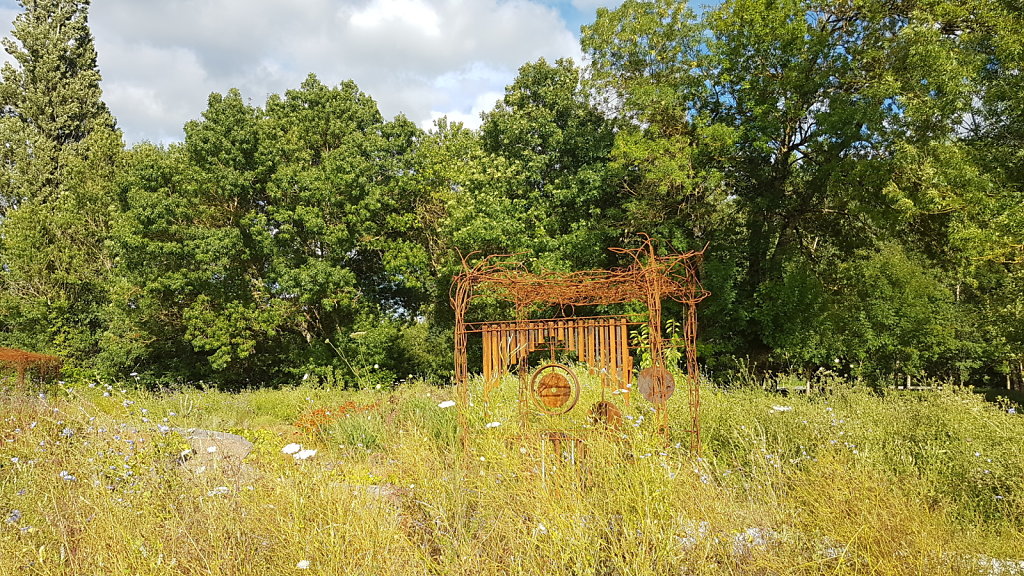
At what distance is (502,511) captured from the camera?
8.71 feet

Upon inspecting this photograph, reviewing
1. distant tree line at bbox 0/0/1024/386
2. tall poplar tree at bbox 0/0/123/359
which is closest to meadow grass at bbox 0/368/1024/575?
distant tree line at bbox 0/0/1024/386

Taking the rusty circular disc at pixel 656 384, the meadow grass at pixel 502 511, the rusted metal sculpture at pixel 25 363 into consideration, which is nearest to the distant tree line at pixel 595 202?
the rusted metal sculpture at pixel 25 363

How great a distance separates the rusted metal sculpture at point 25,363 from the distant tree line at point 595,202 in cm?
247

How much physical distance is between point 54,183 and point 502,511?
18700 mm

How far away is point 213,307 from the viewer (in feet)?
41.7

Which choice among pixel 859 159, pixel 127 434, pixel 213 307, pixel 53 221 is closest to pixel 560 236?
pixel 859 159

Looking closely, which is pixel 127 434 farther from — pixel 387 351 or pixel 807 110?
pixel 807 110

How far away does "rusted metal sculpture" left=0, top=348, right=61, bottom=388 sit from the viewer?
8898 millimetres

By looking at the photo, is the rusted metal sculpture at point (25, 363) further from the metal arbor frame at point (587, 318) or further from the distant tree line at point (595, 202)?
the metal arbor frame at point (587, 318)

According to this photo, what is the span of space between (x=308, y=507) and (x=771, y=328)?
10758mm

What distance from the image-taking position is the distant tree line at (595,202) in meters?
9.57

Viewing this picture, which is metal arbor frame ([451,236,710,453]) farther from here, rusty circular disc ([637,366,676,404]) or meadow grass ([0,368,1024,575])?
meadow grass ([0,368,1024,575])

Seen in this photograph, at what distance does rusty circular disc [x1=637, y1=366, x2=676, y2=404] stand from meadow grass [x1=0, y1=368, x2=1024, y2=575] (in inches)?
26.4

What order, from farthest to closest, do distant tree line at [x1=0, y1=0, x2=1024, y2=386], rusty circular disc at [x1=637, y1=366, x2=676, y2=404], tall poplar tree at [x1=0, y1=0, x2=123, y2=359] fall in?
tall poplar tree at [x1=0, y1=0, x2=123, y2=359]
distant tree line at [x1=0, y1=0, x2=1024, y2=386]
rusty circular disc at [x1=637, y1=366, x2=676, y2=404]
